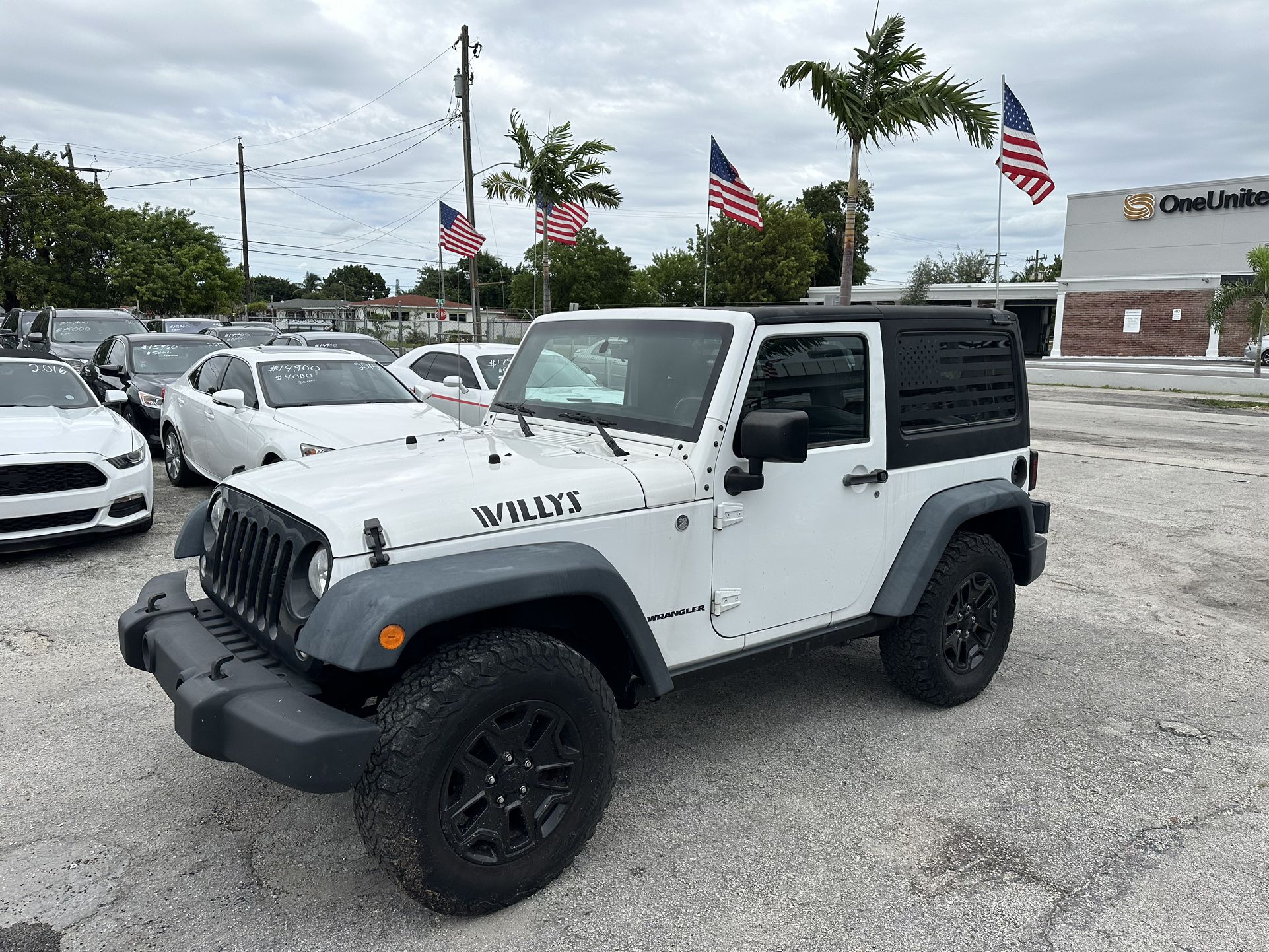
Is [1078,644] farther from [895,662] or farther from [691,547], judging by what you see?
[691,547]

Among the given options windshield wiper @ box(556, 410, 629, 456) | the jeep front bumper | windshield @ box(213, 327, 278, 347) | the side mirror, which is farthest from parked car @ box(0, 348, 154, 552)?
windshield @ box(213, 327, 278, 347)

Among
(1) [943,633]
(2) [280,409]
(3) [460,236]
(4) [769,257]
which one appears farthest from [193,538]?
(4) [769,257]

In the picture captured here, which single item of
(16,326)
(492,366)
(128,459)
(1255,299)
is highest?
(1255,299)

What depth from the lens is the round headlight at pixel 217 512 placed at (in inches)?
130

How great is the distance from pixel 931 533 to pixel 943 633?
1.62ft

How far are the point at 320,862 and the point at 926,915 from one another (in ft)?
6.38

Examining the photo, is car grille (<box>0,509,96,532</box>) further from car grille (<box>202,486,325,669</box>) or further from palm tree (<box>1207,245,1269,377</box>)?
palm tree (<box>1207,245,1269,377</box>)

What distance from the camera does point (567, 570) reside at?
269cm

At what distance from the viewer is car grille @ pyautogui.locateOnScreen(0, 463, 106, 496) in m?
6.22

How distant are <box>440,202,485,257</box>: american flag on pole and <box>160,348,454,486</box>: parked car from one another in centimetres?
1242

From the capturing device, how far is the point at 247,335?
59.5ft

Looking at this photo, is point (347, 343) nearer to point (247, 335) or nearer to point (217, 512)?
point (247, 335)

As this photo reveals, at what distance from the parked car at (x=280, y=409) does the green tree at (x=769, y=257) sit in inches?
1673

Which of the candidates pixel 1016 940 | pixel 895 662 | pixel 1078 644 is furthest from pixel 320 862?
pixel 1078 644
